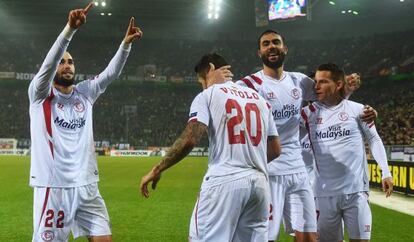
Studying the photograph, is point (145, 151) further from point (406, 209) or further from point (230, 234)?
point (230, 234)

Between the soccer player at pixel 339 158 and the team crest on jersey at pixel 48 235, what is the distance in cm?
275

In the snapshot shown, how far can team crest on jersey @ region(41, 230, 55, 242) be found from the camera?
164 inches

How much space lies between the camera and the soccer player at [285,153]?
4547 mm

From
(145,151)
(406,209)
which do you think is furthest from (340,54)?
(406,209)

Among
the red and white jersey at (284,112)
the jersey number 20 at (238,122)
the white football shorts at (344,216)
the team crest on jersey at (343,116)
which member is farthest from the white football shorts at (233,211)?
the team crest on jersey at (343,116)

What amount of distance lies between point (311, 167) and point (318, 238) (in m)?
0.88

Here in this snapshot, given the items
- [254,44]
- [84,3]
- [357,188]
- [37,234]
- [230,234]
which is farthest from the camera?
[254,44]

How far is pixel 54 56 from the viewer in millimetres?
4066

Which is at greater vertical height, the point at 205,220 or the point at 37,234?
the point at 205,220

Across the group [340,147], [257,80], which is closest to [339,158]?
[340,147]

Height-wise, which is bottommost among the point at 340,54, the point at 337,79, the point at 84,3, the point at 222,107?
the point at 222,107

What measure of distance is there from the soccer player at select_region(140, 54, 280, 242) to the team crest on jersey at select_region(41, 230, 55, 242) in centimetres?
120

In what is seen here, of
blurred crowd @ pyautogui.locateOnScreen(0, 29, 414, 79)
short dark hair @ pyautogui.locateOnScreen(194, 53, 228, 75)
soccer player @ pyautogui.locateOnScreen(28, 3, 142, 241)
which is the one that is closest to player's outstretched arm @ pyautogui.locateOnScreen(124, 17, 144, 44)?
soccer player @ pyautogui.locateOnScreen(28, 3, 142, 241)

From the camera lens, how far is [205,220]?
3420 mm
